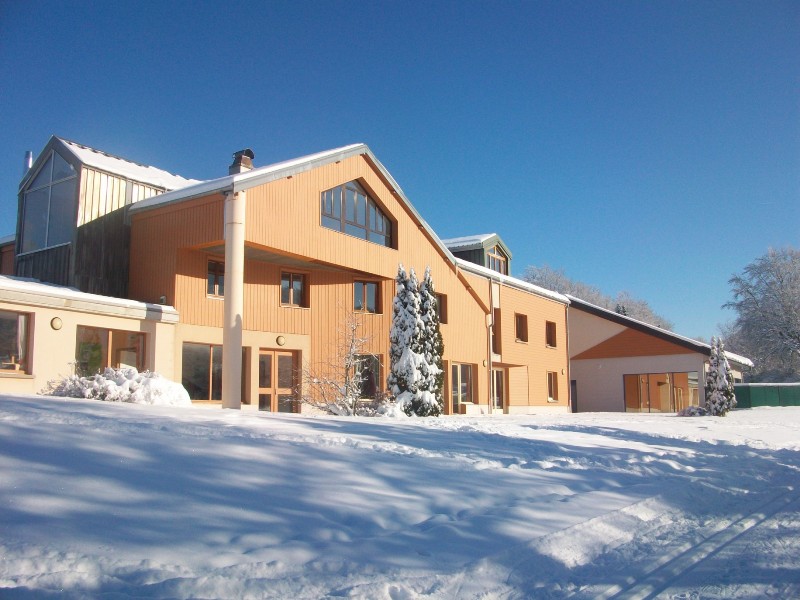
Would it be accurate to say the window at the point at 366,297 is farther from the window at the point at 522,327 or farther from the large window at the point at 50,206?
the window at the point at 522,327

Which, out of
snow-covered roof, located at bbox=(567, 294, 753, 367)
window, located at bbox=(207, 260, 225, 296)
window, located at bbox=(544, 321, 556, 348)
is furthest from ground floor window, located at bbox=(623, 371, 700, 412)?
window, located at bbox=(207, 260, 225, 296)

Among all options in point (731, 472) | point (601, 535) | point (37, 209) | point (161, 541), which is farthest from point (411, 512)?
point (37, 209)

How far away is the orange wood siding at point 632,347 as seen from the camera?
3456cm

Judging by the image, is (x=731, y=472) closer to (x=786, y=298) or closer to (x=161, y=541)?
(x=161, y=541)

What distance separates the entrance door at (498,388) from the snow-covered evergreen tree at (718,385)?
7.95 meters

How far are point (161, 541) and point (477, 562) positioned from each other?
2.23 m

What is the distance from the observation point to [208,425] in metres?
8.40

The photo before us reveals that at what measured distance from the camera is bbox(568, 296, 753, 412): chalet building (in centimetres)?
3419

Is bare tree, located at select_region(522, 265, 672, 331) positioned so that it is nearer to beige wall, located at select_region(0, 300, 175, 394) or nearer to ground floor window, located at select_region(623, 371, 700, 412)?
ground floor window, located at select_region(623, 371, 700, 412)

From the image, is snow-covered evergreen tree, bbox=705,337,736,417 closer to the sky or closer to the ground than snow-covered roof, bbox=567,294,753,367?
closer to the ground

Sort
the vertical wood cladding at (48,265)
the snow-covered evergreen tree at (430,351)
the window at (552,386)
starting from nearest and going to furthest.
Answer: the vertical wood cladding at (48,265)
the snow-covered evergreen tree at (430,351)
the window at (552,386)

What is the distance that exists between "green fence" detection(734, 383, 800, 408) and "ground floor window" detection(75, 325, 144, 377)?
32784 millimetres

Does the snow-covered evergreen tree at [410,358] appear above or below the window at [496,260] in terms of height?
below

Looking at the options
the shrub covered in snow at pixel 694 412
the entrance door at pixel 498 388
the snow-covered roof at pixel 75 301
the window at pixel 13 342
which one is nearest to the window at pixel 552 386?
the entrance door at pixel 498 388
